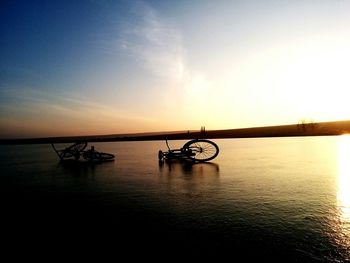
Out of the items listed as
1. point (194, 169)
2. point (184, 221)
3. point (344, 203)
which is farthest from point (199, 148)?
point (184, 221)

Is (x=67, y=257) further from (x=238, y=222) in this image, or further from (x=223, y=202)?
(x=223, y=202)

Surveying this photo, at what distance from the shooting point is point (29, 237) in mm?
8047

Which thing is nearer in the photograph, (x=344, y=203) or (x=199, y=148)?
(x=344, y=203)

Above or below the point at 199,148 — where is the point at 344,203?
below

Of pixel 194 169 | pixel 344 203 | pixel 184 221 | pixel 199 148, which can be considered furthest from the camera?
pixel 199 148

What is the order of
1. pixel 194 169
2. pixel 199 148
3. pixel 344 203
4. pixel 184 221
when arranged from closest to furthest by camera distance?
pixel 184 221 < pixel 344 203 < pixel 194 169 < pixel 199 148

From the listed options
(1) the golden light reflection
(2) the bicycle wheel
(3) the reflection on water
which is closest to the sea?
(1) the golden light reflection

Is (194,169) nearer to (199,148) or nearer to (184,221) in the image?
(199,148)

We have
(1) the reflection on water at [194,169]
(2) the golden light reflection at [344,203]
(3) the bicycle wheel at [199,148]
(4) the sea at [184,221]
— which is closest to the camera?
(4) the sea at [184,221]

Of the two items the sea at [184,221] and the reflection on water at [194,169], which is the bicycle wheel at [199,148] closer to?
the reflection on water at [194,169]

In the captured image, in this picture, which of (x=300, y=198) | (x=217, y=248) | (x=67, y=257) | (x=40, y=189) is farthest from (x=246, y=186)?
(x=40, y=189)

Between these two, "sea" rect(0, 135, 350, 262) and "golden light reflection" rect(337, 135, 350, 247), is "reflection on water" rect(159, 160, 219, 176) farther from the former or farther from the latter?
"golden light reflection" rect(337, 135, 350, 247)

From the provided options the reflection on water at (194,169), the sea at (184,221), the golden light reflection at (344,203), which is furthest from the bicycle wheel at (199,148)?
the golden light reflection at (344,203)

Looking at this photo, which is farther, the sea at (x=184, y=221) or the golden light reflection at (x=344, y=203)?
the golden light reflection at (x=344, y=203)
